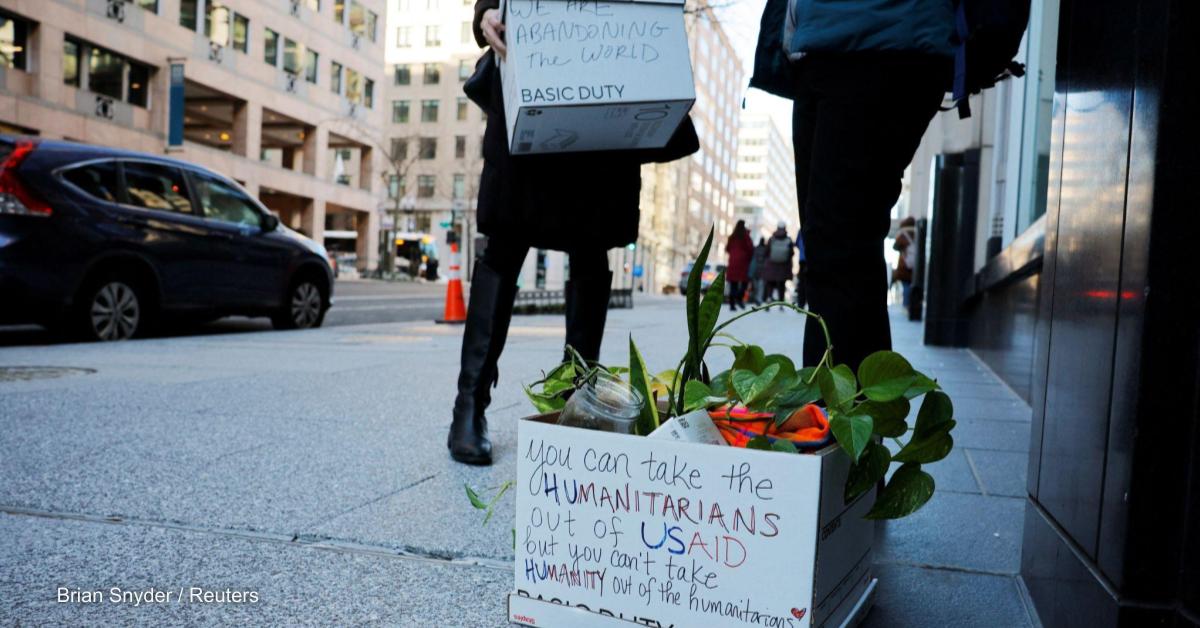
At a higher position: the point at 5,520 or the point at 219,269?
the point at 219,269

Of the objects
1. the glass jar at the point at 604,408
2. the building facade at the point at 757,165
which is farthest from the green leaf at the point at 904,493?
the building facade at the point at 757,165

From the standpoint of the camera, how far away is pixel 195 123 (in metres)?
36.0

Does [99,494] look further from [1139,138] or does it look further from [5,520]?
[1139,138]

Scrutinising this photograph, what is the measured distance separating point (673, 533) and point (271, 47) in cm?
3616

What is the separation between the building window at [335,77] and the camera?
3734 centimetres

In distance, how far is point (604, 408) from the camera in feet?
3.91

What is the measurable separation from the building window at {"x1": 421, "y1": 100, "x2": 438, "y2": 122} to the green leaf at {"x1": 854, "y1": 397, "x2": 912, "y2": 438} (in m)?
58.6

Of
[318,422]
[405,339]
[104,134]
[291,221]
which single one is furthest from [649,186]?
[318,422]

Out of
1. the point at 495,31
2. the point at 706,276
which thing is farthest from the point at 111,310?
the point at 706,276

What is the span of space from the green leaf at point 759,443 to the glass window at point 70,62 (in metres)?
28.1

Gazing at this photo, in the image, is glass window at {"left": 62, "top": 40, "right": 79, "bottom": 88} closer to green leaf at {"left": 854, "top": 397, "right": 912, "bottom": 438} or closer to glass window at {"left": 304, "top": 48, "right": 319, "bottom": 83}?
glass window at {"left": 304, "top": 48, "right": 319, "bottom": 83}

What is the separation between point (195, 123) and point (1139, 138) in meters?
39.8

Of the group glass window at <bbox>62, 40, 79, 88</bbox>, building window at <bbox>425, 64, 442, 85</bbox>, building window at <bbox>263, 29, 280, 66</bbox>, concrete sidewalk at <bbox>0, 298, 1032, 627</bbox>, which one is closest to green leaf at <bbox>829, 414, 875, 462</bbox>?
concrete sidewalk at <bbox>0, 298, 1032, 627</bbox>

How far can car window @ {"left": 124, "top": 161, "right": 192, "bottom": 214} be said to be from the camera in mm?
6750
